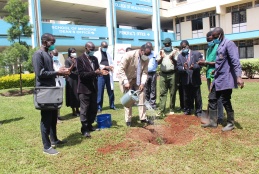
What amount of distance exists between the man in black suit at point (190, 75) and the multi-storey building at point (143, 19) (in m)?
12.5

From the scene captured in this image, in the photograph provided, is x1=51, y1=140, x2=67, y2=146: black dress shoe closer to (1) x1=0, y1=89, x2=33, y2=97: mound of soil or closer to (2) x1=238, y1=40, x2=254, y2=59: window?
(1) x1=0, y1=89, x2=33, y2=97: mound of soil

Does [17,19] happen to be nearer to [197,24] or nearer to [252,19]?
[252,19]

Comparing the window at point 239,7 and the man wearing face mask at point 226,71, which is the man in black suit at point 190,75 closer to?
the man wearing face mask at point 226,71

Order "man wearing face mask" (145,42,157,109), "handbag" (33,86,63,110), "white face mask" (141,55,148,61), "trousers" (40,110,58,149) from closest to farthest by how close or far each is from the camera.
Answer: "handbag" (33,86,63,110) → "trousers" (40,110,58,149) → "white face mask" (141,55,148,61) → "man wearing face mask" (145,42,157,109)

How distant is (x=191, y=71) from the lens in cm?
559

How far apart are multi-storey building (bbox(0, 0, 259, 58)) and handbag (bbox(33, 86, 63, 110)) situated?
13.3 m

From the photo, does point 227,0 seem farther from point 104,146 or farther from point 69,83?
point 104,146

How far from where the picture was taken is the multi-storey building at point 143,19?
1838 cm

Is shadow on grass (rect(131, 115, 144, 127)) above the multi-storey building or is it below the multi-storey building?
below

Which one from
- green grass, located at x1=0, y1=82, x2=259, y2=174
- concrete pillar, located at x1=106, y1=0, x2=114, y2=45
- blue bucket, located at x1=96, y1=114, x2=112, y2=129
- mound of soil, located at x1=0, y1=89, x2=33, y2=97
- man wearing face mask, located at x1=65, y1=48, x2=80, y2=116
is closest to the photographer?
green grass, located at x1=0, y1=82, x2=259, y2=174

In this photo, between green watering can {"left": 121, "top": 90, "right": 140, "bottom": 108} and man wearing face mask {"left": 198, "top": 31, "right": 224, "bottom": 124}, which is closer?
green watering can {"left": 121, "top": 90, "right": 140, "bottom": 108}

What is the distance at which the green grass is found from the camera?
328 cm

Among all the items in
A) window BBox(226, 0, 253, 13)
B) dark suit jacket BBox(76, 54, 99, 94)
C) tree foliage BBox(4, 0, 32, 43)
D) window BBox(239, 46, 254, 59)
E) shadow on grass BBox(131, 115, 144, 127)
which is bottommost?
shadow on grass BBox(131, 115, 144, 127)

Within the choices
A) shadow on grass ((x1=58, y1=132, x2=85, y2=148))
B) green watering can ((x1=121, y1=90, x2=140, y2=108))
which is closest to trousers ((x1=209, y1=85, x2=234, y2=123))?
green watering can ((x1=121, y1=90, x2=140, y2=108))
